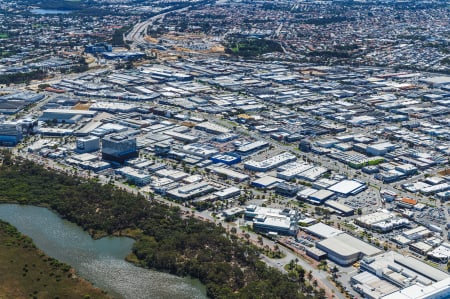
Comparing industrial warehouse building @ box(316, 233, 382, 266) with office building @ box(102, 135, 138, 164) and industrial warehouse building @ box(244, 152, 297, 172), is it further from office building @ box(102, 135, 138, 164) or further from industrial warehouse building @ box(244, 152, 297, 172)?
office building @ box(102, 135, 138, 164)

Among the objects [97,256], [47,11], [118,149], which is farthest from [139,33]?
[97,256]

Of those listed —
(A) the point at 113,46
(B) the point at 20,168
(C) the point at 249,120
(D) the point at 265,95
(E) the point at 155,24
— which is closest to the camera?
(B) the point at 20,168

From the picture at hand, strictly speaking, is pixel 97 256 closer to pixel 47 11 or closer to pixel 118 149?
pixel 118 149

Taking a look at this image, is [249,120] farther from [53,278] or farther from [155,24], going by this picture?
[155,24]

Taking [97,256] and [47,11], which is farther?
[47,11]

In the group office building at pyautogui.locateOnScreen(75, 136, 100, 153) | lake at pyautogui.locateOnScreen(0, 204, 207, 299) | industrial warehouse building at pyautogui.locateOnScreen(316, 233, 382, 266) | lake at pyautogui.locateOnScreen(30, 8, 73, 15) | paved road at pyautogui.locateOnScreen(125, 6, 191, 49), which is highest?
lake at pyautogui.locateOnScreen(30, 8, 73, 15)

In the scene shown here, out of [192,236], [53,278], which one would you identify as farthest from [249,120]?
[53,278]

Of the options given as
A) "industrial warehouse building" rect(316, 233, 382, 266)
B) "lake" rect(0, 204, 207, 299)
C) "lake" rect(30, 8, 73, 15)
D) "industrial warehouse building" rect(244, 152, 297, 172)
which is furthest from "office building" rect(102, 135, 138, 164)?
"lake" rect(30, 8, 73, 15)

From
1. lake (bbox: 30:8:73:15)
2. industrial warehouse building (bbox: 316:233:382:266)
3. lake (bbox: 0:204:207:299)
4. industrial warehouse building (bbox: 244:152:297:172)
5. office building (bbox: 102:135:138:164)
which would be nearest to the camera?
lake (bbox: 0:204:207:299)

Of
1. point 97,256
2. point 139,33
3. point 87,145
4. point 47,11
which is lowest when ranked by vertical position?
point 97,256
